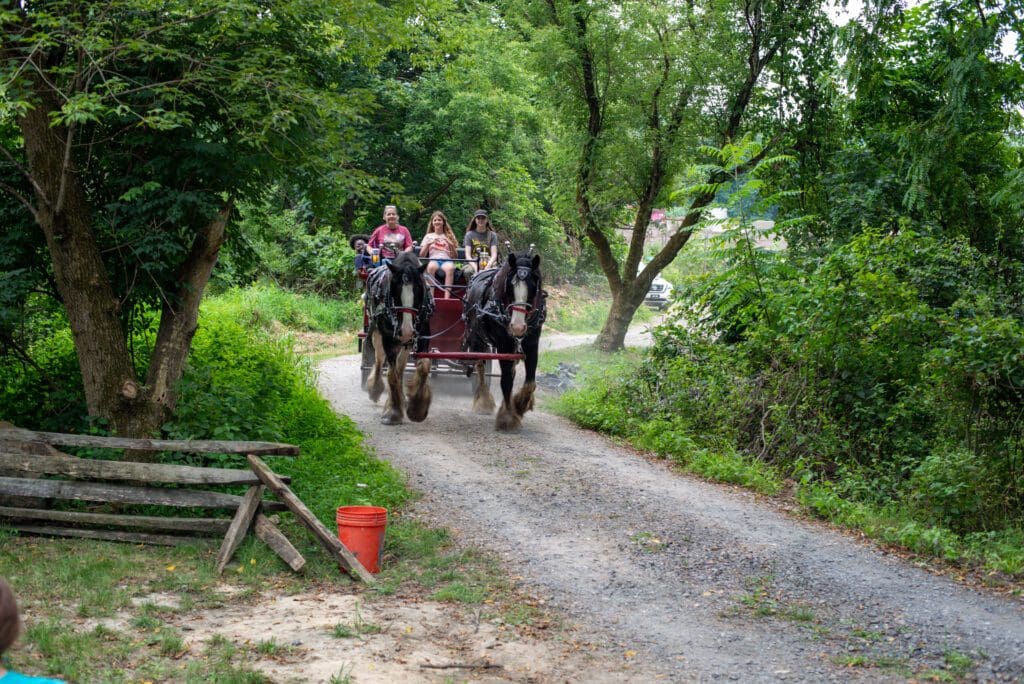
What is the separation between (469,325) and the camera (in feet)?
47.0

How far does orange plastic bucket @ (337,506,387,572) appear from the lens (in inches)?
315

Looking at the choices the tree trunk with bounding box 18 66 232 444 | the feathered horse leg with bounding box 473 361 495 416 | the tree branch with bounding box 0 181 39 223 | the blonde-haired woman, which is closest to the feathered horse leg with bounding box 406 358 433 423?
the feathered horse leg with bounding box 473 361 495 416

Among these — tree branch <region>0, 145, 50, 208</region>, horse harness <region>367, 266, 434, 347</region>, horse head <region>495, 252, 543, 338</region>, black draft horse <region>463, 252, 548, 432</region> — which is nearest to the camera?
tree branch <region>0, 145, 50, 208</region>

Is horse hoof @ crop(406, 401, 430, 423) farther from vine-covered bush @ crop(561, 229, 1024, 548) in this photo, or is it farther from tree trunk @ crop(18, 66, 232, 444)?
tree trunk @ crop(18, 66, 232, 444)

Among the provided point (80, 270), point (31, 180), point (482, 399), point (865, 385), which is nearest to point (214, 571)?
point (80, 270)

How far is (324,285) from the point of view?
2995 centimetres

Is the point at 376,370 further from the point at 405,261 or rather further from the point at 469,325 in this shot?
the point at 405,261

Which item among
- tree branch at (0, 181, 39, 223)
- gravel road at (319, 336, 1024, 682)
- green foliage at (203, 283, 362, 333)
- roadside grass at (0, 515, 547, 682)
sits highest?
tree branch at (0, 181, 39, 223)

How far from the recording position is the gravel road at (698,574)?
21.3 feet

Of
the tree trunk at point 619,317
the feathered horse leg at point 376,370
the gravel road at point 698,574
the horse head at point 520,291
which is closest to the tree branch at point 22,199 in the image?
the gravel road at point 698,574

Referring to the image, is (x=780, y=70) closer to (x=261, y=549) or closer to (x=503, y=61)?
(x=503, y=61)

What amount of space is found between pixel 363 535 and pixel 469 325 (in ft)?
21.6

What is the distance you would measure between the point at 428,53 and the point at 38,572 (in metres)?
8.34

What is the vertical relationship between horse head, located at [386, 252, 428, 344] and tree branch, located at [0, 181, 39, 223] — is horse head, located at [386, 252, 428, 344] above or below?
below
